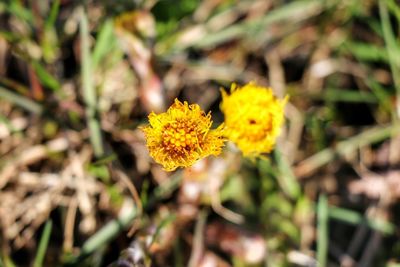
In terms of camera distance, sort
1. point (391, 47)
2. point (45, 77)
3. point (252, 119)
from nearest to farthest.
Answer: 1. point (252, 119)
2. point (45, 77)
3. point (391, 47)

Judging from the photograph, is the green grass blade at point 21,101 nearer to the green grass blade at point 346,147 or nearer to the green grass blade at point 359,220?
the green grass blade at point 346,147

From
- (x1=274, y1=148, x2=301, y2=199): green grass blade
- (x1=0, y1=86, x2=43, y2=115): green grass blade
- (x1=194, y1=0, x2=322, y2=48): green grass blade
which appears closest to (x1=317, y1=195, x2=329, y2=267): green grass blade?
(x1=274, y1=148, x2=301, y2=199): green grass blade

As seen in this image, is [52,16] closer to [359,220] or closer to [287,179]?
[287,179]

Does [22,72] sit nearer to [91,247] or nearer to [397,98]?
[91,247]

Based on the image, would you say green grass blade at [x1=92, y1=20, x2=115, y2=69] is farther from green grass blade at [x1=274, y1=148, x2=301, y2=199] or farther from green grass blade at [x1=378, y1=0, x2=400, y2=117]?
green grass blade at [x1=378, y1=0, x2=400, y2=117]

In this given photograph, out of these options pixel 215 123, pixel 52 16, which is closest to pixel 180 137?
pixel 215 123

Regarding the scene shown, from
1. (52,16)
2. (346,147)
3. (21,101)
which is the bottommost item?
(346,147)

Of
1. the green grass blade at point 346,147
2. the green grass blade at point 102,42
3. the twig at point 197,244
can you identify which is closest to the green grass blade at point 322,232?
the green grass blade at point 346,147
